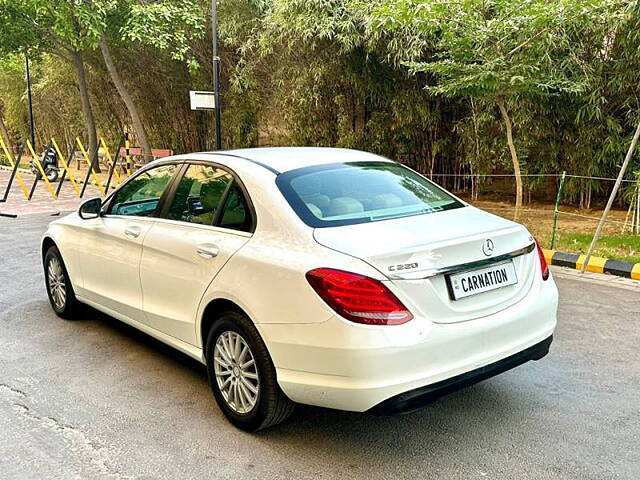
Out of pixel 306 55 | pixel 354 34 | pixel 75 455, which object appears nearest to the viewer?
pixel 75 455

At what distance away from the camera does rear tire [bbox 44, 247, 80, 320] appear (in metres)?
4.54

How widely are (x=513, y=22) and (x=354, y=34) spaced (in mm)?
2925

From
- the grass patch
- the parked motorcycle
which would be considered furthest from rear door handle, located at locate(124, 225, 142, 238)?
the parked motorcycle

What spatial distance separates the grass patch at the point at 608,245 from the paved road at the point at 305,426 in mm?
2334

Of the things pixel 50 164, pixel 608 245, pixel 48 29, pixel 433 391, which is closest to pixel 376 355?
pixel 433 391

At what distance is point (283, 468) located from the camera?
2562mm

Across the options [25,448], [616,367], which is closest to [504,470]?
[616,367]

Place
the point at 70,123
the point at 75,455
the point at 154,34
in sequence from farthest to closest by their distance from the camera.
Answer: the point at 70,123 < the point at 154,34 < the point at 75,455

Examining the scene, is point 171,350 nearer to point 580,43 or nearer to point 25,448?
point 25,448

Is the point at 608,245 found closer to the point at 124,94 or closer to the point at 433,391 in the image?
the point at 433,391

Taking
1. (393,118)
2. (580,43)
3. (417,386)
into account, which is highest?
(580,43)

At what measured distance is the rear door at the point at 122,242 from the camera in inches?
143

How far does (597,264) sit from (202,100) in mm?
6633

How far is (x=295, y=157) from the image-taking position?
3342 millimetres
